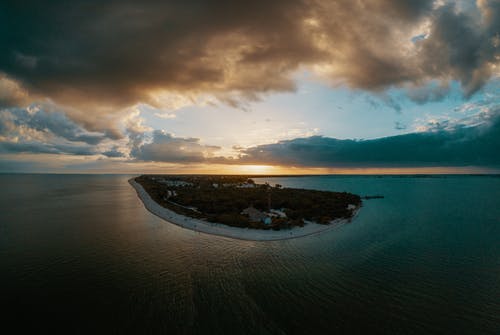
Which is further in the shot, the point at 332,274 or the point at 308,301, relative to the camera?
the point at 332,274

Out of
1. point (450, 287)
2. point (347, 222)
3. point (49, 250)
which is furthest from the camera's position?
point (347, 222)

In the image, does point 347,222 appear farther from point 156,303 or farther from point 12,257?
point 12,257

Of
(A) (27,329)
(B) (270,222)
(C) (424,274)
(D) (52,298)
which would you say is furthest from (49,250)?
(C) (424,274)

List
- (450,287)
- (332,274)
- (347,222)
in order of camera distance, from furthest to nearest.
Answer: (347,222) < (332,274) < (450,287)

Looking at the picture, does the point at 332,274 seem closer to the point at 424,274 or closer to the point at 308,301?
the point at 308,301

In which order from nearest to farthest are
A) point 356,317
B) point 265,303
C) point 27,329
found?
point 27,329
point 356,317
point 265,303

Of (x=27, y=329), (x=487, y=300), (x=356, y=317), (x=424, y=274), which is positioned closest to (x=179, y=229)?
(x=27, y=329)
